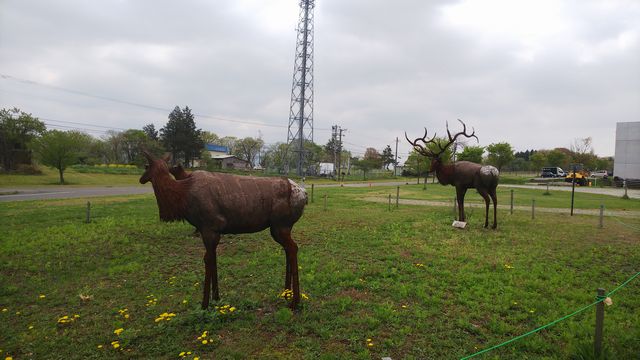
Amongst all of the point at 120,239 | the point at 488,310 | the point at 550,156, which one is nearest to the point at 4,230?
the point at 120,239

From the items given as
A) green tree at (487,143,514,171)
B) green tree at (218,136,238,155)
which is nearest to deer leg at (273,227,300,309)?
green tree at (487,143,514,171)

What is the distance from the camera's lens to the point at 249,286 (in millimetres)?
6758

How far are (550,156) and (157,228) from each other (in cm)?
7150

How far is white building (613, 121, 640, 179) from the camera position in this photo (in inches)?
1751

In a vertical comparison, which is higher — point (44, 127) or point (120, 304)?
point (44, 127)

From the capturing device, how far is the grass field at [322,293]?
467cm

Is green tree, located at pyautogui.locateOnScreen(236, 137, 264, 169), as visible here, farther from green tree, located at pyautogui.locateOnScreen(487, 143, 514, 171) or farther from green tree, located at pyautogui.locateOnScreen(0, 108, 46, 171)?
green tree, located at pyautogui.locateOnScreen(487, 143, 514, 171)

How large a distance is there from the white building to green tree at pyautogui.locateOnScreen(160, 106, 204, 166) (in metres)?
60.8

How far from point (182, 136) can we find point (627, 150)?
6334 cm

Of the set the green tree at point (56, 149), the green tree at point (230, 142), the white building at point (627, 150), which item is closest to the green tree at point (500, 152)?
the white building at point (627, 150)

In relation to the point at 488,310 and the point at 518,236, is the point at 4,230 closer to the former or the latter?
the point at 488,310

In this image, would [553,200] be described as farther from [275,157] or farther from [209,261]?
[275,157]

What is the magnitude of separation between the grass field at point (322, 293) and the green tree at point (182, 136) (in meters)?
42.0

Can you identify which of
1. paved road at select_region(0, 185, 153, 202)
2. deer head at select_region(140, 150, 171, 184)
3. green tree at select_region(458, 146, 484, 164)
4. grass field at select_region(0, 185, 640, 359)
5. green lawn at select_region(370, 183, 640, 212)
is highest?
green tree at select_region(458, 146, 484, 164)
